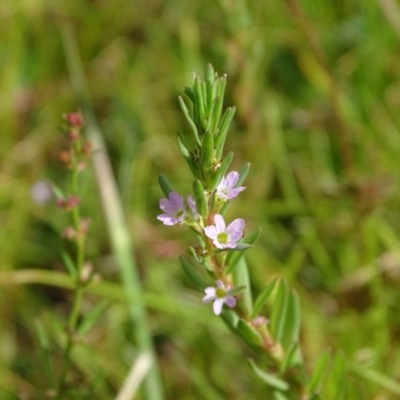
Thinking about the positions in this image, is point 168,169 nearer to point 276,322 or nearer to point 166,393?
point 166,393

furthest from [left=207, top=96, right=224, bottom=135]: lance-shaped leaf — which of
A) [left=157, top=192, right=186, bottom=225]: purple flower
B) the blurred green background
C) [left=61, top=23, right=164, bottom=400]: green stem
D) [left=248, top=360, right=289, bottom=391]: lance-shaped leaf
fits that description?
the blurred green background

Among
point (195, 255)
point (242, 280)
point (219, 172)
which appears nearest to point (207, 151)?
point (219, 172)

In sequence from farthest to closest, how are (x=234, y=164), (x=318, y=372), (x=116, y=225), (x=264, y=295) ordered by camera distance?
(x=234, y=164) < (x=116, y=225) < (x=318, y=372) < (x=264, y=295)

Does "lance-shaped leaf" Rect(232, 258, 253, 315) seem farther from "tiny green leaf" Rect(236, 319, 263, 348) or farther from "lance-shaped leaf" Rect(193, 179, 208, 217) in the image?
"lance-shaped leaf" Rect(193, 179, 208, 217)

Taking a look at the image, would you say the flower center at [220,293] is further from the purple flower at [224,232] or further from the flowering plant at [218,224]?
the purple flower at [224,232]

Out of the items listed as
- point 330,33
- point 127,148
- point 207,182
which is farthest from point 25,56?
point 207,182

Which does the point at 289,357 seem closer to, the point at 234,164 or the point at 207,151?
the point at 207,151
